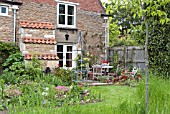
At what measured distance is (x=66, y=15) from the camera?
16.1 metres

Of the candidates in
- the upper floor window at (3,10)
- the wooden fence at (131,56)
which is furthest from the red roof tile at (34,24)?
the wooden fence at (131,56)

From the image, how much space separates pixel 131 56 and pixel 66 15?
483cm

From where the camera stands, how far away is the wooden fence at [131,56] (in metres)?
16.0

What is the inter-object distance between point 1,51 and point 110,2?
1054cm

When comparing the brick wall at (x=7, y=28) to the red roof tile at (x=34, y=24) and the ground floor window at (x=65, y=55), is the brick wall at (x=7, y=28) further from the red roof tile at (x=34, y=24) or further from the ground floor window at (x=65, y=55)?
the ground floor window at (x=65, y=55)

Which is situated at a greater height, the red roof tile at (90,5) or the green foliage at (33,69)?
the red roof tile at (90,5)

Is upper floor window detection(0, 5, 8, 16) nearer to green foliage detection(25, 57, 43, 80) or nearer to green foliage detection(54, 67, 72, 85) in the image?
green foliage detection(25, 57, 43, 80)

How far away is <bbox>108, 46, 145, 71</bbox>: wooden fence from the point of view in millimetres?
15984

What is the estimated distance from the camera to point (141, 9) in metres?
3.61

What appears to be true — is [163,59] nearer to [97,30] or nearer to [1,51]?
[1,51]

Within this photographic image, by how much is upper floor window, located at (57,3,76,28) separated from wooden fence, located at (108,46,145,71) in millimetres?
3525

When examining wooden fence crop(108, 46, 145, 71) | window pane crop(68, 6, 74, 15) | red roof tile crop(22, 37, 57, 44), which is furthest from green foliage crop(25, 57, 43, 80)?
wooden fence crop(108, 46, 145, 71)

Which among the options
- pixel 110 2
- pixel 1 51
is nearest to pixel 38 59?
pixel 1 51

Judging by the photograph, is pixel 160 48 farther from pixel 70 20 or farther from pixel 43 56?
pixel 70 20
